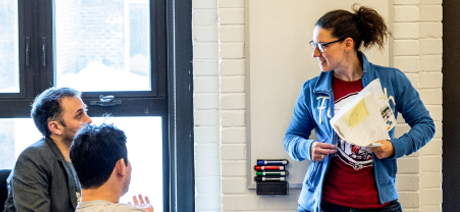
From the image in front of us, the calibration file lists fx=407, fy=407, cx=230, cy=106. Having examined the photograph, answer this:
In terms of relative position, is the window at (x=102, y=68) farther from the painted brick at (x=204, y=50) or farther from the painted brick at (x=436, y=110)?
the painted brick at (x=436, y=110)

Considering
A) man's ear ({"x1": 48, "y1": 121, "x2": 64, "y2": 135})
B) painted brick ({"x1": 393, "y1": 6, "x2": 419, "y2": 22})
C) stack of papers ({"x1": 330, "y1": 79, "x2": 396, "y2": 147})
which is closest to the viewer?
stack of papers ({"x1": 330, "y1": 79, "x2": 396, "y2": 147})

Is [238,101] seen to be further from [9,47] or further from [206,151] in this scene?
[9,47]

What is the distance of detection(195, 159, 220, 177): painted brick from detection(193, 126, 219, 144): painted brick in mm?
117

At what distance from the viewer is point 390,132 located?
1.76m

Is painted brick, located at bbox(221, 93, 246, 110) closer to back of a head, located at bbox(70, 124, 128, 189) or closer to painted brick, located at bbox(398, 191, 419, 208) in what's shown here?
back of a head, located at bbox(70, 124, 128, 189)

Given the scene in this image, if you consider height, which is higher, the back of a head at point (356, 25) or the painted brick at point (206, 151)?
the back of a head at point (356, 25)

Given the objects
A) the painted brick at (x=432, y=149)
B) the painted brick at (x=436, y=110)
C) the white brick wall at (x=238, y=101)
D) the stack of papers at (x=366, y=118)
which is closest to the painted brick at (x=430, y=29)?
the white brick wall at (x=238, y=101)

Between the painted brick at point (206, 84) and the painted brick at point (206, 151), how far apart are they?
32 centimetres

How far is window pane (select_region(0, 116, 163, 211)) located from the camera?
2514 mm

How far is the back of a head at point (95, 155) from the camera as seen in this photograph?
4.55 ft

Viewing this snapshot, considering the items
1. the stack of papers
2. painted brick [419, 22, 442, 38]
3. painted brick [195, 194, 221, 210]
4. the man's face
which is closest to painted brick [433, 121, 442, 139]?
painted brick [419, 22, 442, 38]

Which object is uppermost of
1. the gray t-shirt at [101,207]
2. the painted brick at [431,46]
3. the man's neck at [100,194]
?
the painted brick at [431,46]

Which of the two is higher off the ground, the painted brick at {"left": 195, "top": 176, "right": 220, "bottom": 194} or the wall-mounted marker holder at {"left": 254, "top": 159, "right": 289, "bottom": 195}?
the wall-mounted marker holder at {"left": 254, "top": 159, "right": 289, "bottom": 195}

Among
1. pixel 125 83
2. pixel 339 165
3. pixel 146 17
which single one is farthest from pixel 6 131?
pixel 339 165
